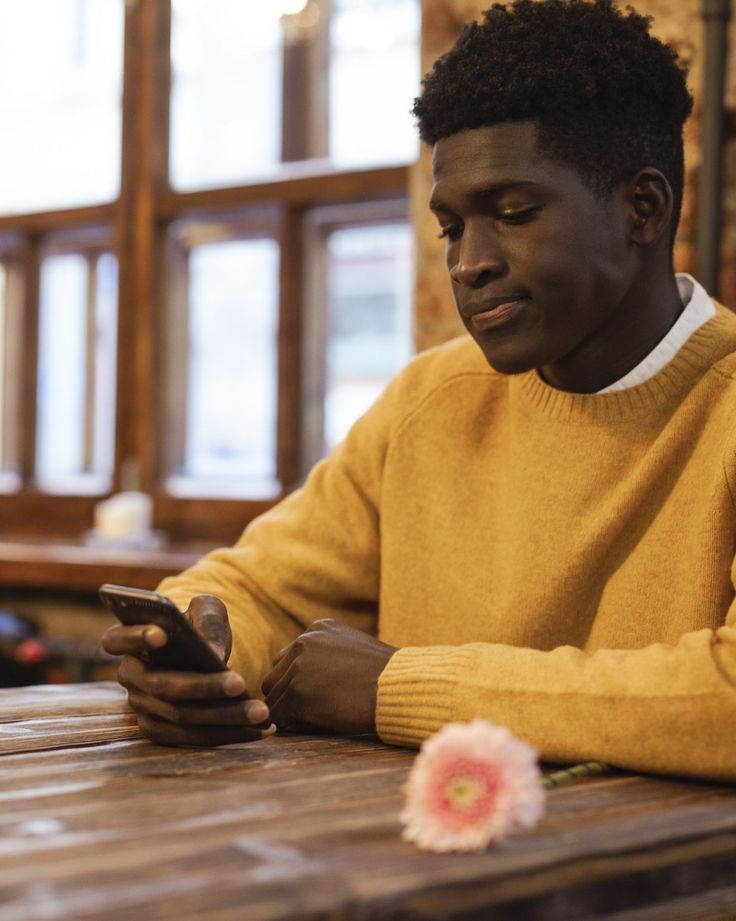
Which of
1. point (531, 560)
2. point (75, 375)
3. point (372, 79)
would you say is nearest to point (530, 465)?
point (531, 560)

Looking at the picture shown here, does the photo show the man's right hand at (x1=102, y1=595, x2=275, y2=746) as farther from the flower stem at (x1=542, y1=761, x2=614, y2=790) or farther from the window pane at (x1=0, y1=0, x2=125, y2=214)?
the window pane at (x1=0, y1=0, x2=125, y2=214)

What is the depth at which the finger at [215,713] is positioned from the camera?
3.74 ft

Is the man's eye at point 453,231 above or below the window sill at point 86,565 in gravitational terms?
above

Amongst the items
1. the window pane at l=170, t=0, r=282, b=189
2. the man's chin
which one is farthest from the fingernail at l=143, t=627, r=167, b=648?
the window pane at l=170, t=0, r=282, b=189

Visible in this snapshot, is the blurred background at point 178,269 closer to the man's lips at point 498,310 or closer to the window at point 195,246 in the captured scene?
the window at point 195,246

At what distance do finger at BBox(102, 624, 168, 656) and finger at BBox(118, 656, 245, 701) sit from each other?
1.1 inches

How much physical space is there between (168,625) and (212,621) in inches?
8.0

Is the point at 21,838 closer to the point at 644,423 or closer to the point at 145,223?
the point at 644,423

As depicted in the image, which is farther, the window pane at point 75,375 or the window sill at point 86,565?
the window pane at point 75,375

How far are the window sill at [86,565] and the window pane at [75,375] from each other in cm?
59

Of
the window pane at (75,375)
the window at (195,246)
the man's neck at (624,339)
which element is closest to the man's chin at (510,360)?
the man's neck at (624,339)

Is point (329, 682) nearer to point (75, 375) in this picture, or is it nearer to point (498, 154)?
point (498, 154)

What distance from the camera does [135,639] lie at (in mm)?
1157

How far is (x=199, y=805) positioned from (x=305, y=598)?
2.37ft
